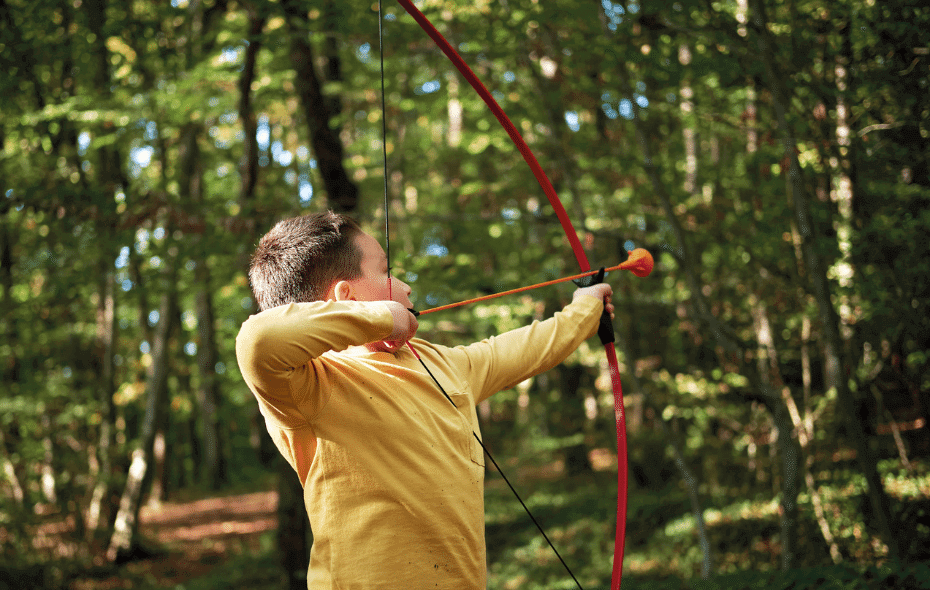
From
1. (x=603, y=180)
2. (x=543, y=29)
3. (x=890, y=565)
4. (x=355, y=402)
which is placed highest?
(x=543, y=29)

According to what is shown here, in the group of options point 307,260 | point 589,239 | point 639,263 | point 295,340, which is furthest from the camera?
point 589,239

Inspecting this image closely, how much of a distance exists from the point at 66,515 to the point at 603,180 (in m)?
7.05

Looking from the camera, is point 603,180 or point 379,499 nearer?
point 379,499

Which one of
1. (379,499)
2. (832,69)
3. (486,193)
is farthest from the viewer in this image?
(486,193)

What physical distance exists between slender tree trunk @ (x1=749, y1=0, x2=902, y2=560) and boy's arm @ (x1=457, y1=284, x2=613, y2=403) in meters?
1.66

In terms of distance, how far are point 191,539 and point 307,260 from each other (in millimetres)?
10487

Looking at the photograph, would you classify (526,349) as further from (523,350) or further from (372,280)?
(372,280)

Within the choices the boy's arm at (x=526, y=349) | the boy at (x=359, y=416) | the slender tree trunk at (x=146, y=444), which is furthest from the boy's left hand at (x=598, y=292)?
the slender tree trunk at (x=146, y=444)

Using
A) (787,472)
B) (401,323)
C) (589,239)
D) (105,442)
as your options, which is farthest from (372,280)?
(105,442)

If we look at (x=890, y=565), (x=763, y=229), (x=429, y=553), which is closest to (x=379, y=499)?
(x=429, y=553)

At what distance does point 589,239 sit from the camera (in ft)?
14.6

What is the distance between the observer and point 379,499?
4.55ft

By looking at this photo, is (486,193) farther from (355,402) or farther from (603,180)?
(355,402)

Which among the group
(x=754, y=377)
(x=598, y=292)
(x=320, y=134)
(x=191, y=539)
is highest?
(x=320, y=134)
